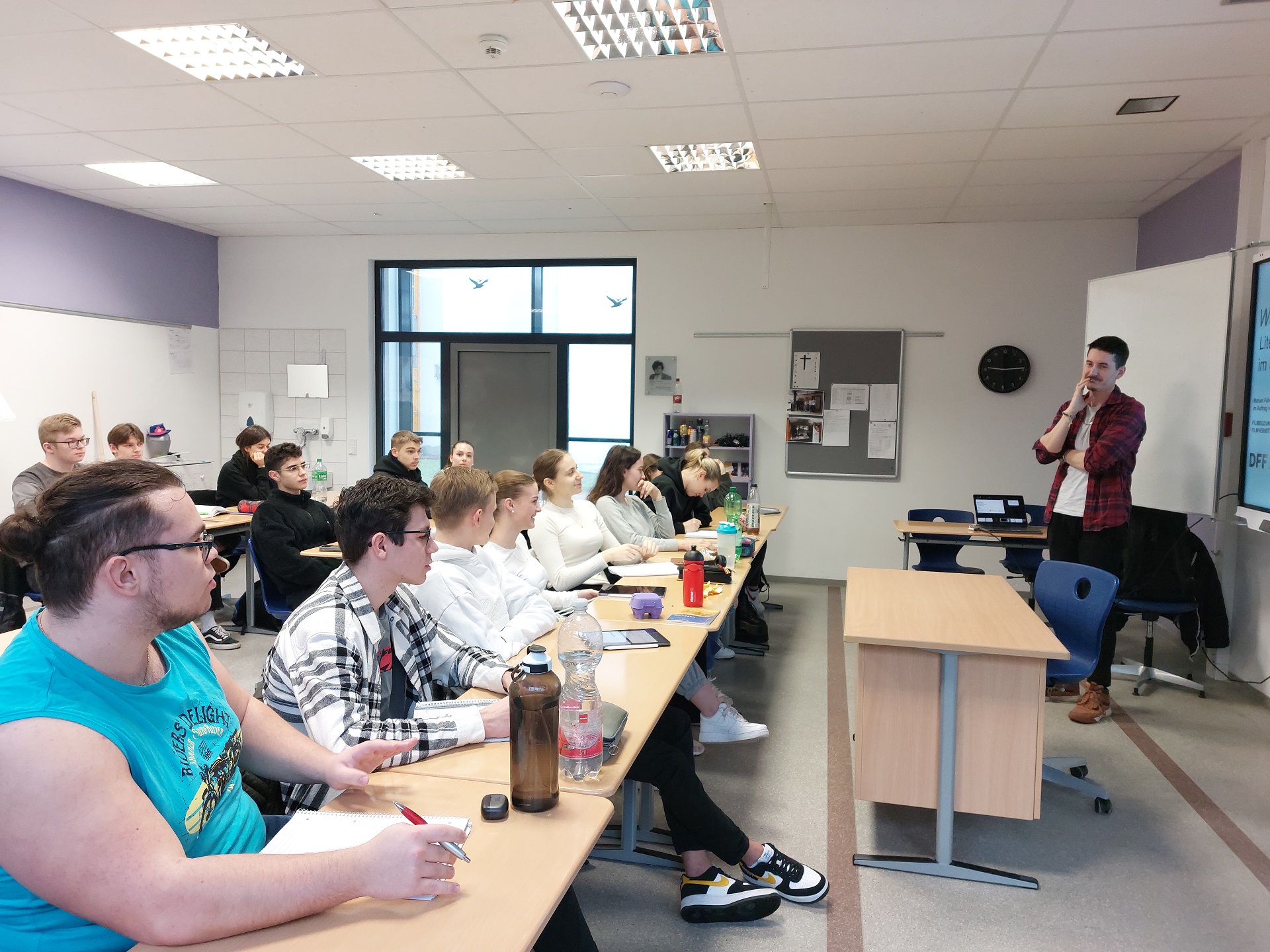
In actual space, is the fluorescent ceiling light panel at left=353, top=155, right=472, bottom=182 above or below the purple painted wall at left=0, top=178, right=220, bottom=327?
above

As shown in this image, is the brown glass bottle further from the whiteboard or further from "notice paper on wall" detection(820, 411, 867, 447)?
"notice paper on wall" detection(820, 411, 867, 447)

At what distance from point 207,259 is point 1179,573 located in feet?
26.9

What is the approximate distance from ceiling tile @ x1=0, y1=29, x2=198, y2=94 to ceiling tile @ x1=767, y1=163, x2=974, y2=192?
3.49 m

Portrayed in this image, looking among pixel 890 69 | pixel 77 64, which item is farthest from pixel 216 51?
pixel 890 69

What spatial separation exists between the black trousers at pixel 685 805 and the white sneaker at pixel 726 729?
1.03 m

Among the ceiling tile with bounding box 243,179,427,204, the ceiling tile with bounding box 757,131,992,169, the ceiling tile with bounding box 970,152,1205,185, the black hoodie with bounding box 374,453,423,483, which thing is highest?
the ceiling tile with bounding box 243,179,427,204

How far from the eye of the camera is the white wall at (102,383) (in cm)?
611

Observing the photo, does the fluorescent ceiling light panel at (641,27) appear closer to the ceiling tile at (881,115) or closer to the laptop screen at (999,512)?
the ceiling tile at (881,115)

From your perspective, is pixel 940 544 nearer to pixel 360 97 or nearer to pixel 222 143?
pixel 360 97

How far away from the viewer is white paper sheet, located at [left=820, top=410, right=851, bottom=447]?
7156mm

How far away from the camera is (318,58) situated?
3795 mm

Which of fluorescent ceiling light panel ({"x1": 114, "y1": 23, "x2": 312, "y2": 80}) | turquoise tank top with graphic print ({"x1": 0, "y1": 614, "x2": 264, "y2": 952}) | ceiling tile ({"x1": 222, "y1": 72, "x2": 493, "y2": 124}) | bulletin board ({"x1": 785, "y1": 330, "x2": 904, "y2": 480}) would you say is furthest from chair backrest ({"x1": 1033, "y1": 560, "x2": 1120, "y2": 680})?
fluorescent ceiling light panel ({"x1": 114, "y1": 23, "x2": 312, "y2": 80})

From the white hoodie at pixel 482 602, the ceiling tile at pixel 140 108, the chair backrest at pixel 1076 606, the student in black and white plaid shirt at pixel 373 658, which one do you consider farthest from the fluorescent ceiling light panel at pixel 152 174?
the chair backrest at pixel 1076 606

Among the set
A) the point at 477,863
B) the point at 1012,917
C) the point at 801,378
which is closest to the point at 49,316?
the point at 801,378
